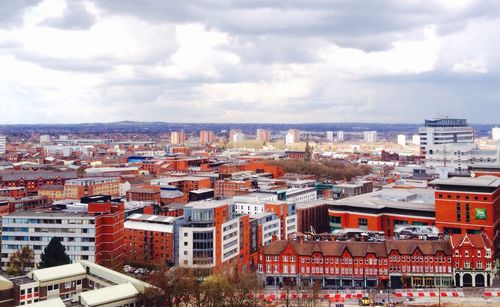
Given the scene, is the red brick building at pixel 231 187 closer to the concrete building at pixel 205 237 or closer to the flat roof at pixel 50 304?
the concrete building at pixel 205 237

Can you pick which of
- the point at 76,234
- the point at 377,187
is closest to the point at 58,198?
the point at 76,234

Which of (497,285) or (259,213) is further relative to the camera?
(259,213)

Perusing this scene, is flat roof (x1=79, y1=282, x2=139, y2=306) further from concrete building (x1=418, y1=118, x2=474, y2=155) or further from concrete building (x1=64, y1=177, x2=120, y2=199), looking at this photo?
concrete building (x1=418, y1=118, x2=474, y2=155)

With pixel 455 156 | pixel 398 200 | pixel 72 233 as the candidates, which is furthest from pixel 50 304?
pixel 455 156

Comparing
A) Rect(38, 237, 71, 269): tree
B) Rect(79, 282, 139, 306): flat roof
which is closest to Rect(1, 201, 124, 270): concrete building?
Rect(38, 237, 71, 269): tree

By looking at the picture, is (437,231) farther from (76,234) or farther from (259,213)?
(76,234)

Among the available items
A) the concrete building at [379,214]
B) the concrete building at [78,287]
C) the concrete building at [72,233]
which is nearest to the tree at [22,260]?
the concrete building at [72,233]

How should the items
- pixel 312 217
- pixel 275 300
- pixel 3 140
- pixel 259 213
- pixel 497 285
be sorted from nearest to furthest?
pixel 275 300 < pixel 497 285 < pixel 259 213 < pixel 312 217 < pixel 3 140

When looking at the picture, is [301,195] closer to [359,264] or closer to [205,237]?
[359,264]
